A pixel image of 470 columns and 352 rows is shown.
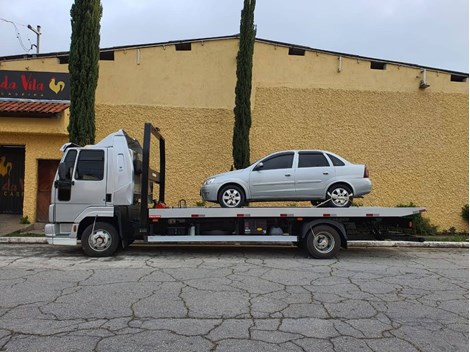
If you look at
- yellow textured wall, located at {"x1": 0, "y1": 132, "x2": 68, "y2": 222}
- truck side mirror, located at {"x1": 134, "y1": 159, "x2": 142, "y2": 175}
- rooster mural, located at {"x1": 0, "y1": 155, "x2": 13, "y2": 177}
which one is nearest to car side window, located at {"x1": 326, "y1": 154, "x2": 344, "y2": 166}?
truck side mirror, located at {"x1": 134, "y1": 159, "x2": 142, "y2": 175}

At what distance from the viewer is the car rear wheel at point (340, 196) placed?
9.20 m

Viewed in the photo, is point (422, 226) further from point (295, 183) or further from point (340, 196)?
point (295, 183)

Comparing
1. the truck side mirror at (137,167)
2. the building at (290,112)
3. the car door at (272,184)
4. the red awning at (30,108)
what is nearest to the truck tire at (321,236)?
the car door at (272,184)

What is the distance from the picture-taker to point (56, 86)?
14.0 m

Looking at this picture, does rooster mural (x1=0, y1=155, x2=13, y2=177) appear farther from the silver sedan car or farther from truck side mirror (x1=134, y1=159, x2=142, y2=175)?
the silver sedan car

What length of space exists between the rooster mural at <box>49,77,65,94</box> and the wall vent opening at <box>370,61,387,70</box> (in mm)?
11151

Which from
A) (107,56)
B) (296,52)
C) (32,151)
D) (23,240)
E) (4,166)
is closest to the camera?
(23,240)

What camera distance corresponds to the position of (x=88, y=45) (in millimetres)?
12898

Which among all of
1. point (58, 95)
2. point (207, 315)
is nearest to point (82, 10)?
point (58, 95)

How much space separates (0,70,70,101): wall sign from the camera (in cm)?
1399

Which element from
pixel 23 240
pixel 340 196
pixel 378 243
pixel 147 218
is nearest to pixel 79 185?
pixel 147 218

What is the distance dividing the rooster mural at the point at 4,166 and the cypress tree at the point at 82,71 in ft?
17.5

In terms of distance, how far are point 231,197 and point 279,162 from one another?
4.60ft

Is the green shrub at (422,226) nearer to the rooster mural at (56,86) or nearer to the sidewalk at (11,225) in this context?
the rooster mural at (56,86)
